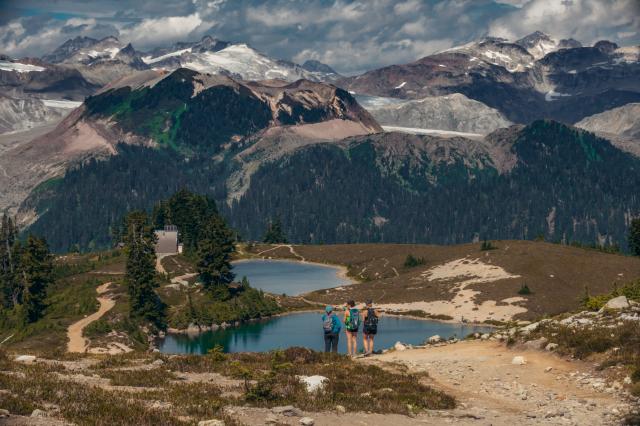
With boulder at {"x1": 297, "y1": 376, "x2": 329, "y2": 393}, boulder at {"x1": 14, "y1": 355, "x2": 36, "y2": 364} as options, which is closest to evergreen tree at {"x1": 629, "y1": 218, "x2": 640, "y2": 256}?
boulder at {"x1": 297, "y1": 376, "x2": 329, "y2": 393}

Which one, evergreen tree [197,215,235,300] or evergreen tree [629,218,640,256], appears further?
evergreen tree [629,218,640,256]

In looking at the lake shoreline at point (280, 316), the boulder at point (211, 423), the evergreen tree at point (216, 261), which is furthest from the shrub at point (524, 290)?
the boulder at point (211, 423)

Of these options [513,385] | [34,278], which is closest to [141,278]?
[34,278]

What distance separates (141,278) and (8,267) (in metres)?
35.4

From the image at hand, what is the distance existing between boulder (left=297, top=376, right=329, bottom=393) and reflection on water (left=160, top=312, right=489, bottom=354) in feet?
263

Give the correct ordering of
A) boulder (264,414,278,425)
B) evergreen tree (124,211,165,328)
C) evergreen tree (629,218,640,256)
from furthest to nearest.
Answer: evergreen tree (629,218,640,256), evergreen tree (124,211,165,328), boulder (264,414,278,425)

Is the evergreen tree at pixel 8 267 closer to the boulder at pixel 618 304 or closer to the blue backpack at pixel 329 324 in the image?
the blue backpack at pixel 329 324

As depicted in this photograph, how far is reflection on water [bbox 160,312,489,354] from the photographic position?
127688mm

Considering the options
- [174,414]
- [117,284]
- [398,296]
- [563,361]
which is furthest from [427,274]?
[174,414]

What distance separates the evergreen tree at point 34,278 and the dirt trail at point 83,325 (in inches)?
319

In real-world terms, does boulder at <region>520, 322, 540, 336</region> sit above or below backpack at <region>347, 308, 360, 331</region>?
below

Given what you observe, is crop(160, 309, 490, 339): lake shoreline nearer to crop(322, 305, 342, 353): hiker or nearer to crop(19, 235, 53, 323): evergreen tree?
crop(19, 235, 53, 323): evergreen tree

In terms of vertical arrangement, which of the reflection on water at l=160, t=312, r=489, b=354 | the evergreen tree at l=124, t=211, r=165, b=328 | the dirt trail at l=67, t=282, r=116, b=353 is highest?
the evergreen tree at l=124, t=211, r=165, b=328

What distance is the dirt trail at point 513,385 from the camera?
3400cm
